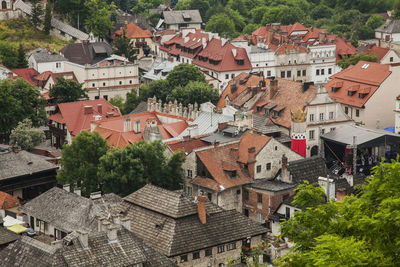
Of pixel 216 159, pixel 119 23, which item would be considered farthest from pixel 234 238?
pixel 119 23

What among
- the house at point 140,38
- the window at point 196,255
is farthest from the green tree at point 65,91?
the window at point 196,255

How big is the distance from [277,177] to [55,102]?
4796cm

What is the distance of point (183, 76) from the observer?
121500 mm

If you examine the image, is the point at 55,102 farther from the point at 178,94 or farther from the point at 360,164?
the point at 360,164

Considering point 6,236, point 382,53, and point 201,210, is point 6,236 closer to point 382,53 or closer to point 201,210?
point 201,210

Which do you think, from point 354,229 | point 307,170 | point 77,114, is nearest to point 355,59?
point 77,114

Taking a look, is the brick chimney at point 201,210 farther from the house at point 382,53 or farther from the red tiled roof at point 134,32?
the red tiled roof at point 134,32

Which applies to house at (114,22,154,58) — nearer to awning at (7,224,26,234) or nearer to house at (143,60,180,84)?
house at (143,60,180,84)

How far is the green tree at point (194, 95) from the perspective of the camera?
372ft

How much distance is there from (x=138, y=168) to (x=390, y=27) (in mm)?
118743

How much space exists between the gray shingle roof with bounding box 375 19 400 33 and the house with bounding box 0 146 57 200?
113102 mm

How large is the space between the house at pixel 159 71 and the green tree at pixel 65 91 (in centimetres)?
2028

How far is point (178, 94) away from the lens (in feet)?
375

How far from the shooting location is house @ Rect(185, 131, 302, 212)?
255 ft
